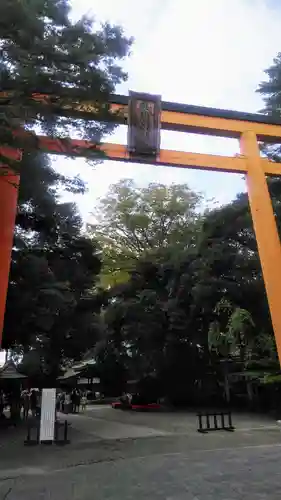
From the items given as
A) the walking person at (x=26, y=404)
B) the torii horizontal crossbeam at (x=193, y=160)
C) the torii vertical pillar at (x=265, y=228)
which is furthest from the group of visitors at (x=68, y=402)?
the torii horizontal crossbeam at (x=193, y=160)


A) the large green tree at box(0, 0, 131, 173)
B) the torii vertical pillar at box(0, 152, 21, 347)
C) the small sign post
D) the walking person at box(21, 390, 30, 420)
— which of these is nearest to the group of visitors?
the walking person at box(21, 390, 30, 420)

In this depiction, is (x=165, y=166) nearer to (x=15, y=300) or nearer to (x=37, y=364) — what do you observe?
(x=15, y=300)

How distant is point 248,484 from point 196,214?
764 inches

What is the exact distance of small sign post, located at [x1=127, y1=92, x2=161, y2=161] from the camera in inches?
312

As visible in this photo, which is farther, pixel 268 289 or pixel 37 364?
pixel 37 364

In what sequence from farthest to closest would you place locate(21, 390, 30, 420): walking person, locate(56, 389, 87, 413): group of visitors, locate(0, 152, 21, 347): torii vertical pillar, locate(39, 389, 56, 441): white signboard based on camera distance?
locate(56, 389, 87, 413): group of visitors < locate(21, 390, 30, 420): walking person < locate(39, 389, 56, 441): white signboard < locate(0, 152, 21, 347): torii vertical pillar

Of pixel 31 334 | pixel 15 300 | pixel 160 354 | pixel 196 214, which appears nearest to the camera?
pixel 15 300

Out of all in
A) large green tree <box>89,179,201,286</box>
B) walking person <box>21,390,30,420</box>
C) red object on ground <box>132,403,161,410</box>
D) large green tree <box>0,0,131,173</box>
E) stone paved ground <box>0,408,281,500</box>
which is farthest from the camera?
large green tree <box>89,179,201,286</box>

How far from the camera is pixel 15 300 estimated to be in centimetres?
1113

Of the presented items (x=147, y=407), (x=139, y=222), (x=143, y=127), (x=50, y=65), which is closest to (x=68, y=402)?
(x=147, y=407)

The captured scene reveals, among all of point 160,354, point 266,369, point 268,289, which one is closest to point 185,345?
point 160,354

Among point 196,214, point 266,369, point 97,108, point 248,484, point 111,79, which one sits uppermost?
point 196,214

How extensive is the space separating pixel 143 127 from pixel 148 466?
254 inches

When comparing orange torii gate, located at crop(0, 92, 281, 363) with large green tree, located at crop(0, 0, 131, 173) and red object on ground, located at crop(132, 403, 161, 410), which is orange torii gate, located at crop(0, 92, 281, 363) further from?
red object on ground, located at crop(132, 403, 161, 410)
